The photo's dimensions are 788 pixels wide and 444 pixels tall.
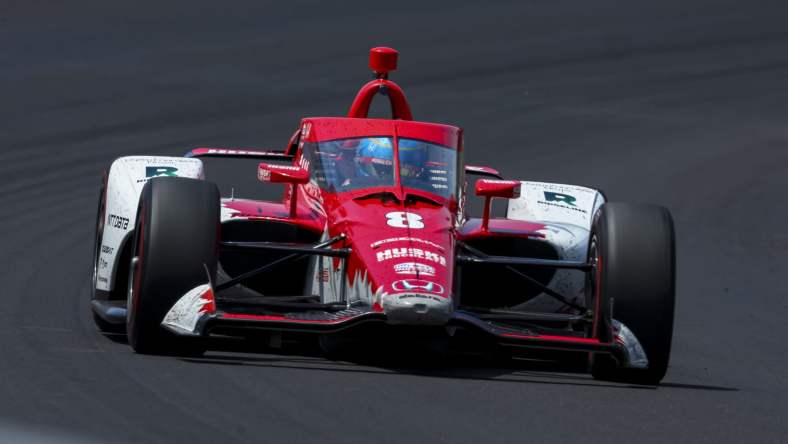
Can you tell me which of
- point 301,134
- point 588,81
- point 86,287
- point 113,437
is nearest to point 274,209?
point 301,134

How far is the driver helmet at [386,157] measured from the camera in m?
9.88

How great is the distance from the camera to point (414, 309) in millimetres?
8250

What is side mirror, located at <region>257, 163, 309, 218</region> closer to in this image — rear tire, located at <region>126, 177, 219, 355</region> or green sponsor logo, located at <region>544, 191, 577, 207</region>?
rear tire, located at <region>126, 177, 219, 355</region>

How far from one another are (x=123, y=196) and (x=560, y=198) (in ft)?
10.1

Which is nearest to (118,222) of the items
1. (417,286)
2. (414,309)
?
(417,286)

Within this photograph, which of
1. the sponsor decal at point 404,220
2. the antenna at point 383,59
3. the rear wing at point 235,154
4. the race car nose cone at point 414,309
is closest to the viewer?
the race car nose cone at point 414,309

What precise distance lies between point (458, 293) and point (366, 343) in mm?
614

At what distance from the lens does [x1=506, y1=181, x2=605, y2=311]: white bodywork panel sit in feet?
33.3

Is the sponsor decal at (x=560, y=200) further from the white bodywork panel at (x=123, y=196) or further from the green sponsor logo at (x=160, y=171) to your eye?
the green sponsor logo at (x=160, y=171)

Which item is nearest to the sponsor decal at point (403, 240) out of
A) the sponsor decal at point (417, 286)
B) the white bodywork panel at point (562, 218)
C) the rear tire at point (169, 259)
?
the sponsor decal at point (417, 286)

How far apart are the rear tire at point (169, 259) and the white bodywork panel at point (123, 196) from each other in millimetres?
1263

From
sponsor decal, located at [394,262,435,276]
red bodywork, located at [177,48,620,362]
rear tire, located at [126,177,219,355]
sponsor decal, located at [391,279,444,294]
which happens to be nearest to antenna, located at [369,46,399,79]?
red bodywork, located at [177,48,620,362]

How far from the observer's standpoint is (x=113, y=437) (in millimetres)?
6531

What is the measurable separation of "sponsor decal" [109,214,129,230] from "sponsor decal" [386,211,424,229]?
1828 mm
